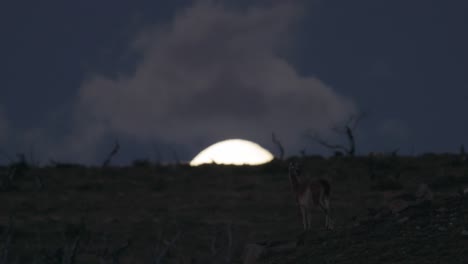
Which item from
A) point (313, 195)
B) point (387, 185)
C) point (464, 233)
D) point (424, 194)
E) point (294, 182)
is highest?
point (387, 185)

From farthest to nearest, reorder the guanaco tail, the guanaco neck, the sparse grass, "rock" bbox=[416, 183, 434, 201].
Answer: the guanaco neck < the guanaco tail < "rock" bbox=[416, 183, 434, 201] < the sparse grass

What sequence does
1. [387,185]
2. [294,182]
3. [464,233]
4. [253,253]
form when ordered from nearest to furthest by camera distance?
[464,233]
[253,253]
[294,182]
[387,185]

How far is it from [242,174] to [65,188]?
8135mm

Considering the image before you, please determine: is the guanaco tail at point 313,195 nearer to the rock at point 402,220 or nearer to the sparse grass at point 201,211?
the sparse grass at point 201,211

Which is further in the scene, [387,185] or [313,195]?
[387,185]

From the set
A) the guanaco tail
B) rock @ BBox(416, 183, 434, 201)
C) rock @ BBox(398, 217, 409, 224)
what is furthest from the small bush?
rock @ BBox(398, 217, 409, 224)

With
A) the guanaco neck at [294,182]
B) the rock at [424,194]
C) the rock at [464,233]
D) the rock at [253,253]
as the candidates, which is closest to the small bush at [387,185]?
the guanaco neck at [294,182]

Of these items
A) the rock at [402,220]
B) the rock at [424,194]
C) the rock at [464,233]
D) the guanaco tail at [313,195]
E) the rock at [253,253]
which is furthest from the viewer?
the guanaco tail at [313,195]

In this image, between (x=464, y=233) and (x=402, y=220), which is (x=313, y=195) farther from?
(x=464, y=233)

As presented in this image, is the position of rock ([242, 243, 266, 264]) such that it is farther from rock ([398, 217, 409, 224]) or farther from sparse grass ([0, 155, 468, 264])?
rock ([398, 217, 409, 224])

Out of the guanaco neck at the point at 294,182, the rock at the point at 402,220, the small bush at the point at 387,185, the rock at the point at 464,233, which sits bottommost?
the rock at the point at 464,233

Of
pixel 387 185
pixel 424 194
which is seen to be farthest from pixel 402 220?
pixel 387 185

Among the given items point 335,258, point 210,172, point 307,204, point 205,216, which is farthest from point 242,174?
point 335,258

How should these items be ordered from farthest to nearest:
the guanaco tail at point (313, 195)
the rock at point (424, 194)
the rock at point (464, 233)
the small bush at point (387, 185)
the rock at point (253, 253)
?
the small bush at point (387, 185) → the guanaco tail at point (313, 195) → the rock at point (424, 194) → the rock at point (253, 253) → the rock at point (464, 233)
